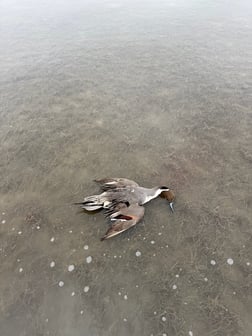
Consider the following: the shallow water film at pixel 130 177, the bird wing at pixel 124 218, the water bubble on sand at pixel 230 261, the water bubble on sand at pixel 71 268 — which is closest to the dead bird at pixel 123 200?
the bird wing at pixel 124 218

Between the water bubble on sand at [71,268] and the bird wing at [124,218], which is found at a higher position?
the bird wing at [124,218]

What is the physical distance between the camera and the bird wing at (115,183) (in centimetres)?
555

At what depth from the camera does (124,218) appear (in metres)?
4.99

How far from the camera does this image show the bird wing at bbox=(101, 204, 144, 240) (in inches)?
190

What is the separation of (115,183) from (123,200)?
51 cm

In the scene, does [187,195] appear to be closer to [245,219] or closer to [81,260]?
[245,219]

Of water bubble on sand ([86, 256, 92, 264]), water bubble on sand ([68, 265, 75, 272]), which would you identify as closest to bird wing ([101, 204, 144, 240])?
water bubble on sand ([86, 256, 92, 264])

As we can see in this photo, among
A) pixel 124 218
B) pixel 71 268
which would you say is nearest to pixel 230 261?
pixel 124 218

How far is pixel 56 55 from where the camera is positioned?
11.1m

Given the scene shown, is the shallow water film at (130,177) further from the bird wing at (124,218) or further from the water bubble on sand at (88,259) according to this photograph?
the bird wing at (124,218)

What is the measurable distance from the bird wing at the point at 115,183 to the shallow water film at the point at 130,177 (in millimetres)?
255

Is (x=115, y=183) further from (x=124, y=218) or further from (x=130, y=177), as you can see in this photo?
(x=124, y=218)

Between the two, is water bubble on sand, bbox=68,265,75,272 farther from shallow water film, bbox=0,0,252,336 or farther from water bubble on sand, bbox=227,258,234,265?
water bubble on sand, bbox=227,258,234,265

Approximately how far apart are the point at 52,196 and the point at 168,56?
7.92m
